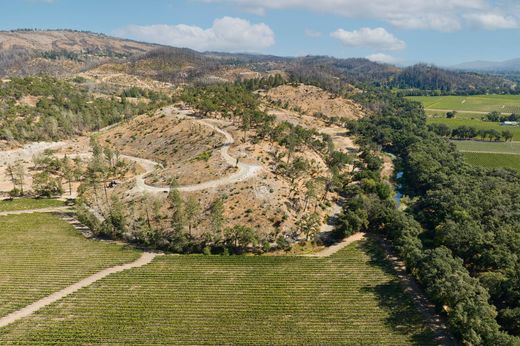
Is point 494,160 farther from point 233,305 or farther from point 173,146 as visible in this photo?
point 233,305

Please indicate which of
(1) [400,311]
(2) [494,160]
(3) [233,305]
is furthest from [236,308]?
(2) [494,160]

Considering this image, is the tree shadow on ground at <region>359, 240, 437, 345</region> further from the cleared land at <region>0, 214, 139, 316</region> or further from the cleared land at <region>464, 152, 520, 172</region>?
the cleared land at <region>464, 152, 520, 172</region>

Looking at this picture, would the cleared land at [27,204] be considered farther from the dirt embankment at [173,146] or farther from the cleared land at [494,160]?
the cleared land at [494,160]

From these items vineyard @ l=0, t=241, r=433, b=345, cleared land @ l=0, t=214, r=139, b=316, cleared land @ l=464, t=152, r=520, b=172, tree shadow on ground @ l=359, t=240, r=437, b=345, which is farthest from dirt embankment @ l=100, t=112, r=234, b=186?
cleared land @ l=464, t=152, r=520, b=172

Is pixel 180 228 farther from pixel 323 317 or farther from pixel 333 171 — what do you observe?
pixel 333 171

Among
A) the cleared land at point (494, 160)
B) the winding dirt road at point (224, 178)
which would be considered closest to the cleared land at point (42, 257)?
the winding dirt road at point (224, 178)

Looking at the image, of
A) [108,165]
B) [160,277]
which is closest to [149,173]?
[108,165]
